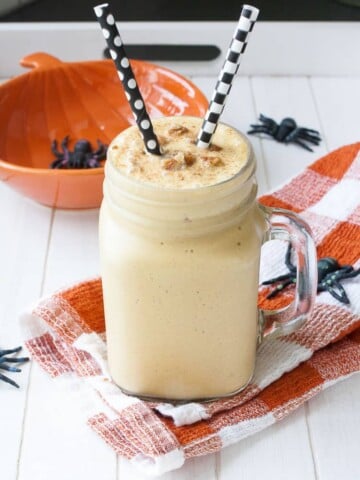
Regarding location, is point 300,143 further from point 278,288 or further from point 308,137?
point 278,288

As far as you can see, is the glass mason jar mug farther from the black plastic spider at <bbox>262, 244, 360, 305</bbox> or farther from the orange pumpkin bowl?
the orange pumpkin bowl

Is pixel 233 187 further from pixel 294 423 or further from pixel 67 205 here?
pixel 67 205

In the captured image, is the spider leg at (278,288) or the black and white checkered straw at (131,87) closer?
the black and white checkered straw at (131,87)

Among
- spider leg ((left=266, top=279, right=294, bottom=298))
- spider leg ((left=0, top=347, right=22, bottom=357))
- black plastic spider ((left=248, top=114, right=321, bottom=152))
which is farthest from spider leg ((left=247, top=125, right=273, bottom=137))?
spider leg ((left=0, top=347, right=22, bottom=357))

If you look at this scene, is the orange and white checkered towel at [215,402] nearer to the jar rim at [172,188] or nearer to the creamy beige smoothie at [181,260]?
the creamy beige smoothie at [181,260]

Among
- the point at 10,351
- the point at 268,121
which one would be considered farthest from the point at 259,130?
the point at 10,351

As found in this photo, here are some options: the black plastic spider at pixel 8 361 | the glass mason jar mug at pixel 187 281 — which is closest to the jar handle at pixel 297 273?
the glass mason jar mug at pixel 187 281

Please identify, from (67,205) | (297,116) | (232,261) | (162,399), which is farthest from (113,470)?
(297,116)
